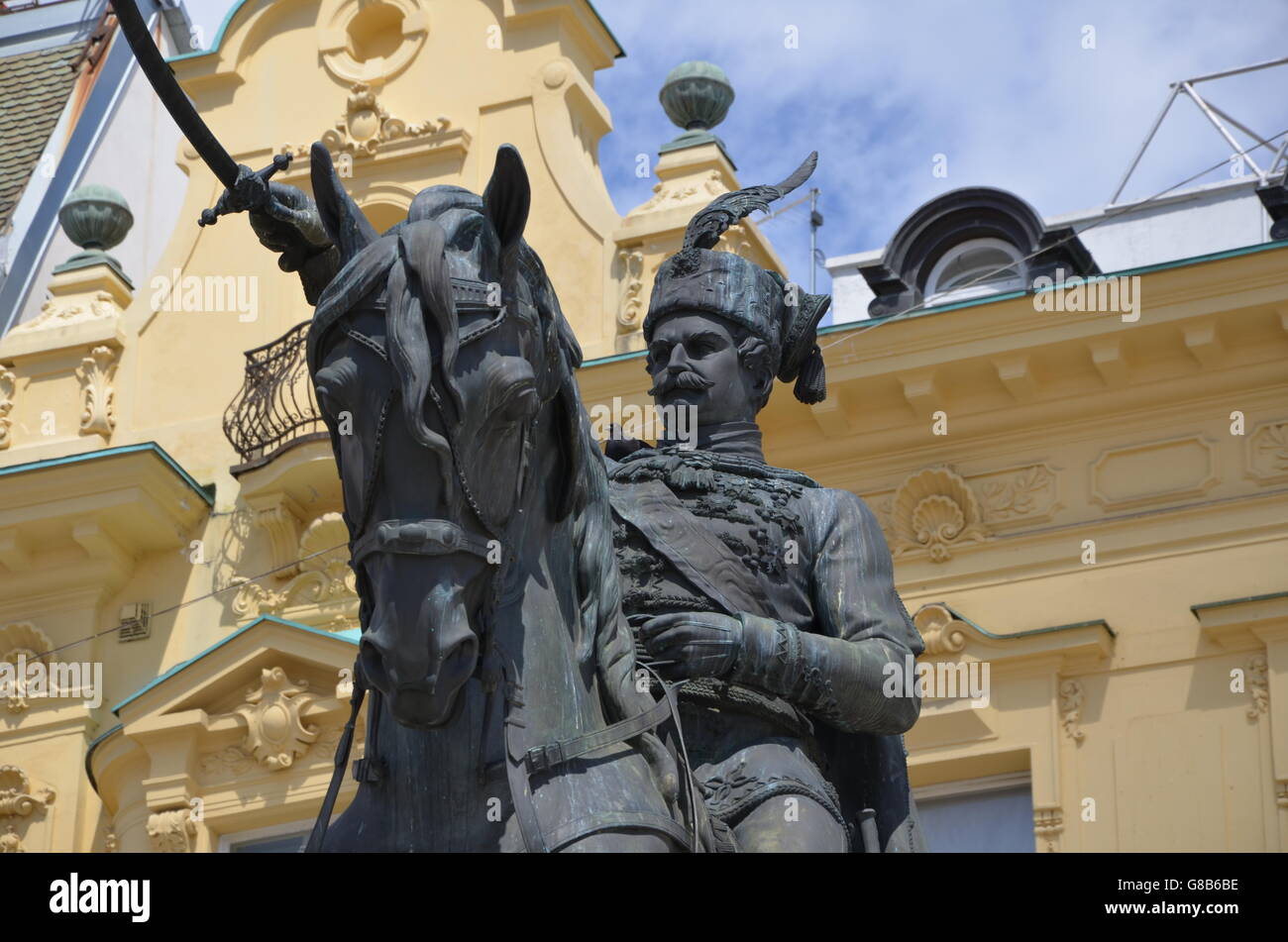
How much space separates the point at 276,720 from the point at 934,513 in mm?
4615

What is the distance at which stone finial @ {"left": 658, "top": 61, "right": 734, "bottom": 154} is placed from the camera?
22.6 m

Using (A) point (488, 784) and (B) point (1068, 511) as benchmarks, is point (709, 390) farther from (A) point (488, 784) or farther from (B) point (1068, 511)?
(B) point (1068, 511)

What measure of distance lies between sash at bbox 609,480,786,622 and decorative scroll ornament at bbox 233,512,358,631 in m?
14.4

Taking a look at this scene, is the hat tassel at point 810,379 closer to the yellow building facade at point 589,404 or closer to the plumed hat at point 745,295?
the plumed hat at point 745,295

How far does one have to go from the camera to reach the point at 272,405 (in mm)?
22438

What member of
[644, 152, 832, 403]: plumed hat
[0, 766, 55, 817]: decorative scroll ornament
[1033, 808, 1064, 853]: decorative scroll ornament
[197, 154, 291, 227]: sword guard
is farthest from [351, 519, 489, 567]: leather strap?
[0, 766, 55, 817]: decorative scroll ornament

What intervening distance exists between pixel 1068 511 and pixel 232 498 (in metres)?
5.99

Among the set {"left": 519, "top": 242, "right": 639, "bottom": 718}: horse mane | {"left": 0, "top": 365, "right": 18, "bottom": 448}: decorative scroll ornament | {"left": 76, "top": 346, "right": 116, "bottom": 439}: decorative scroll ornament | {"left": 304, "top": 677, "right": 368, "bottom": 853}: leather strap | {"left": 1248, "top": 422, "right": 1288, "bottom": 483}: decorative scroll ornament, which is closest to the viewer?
{"left": 304, "top": 677, "right": 368, "bottom": 853}: leather strap

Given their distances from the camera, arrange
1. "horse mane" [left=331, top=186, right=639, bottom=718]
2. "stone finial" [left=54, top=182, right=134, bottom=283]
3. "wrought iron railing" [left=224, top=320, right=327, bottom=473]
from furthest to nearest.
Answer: "stone finial" [left=54, top=182, right=134, bottom=283]
"wrought iron railing" [left=224, top=320, right=327, bottom=473]
"horse mane" [left=331, top=186, right=639, bottom=718]

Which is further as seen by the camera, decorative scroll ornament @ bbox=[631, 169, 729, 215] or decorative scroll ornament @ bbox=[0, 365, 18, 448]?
decorative scroll ornament @ bbox=[0, 365, 18, 448]

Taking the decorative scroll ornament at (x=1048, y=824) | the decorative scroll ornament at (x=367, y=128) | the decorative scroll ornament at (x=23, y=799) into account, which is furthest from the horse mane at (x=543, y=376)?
the decorative scroll ornament at (x=367, y=128)

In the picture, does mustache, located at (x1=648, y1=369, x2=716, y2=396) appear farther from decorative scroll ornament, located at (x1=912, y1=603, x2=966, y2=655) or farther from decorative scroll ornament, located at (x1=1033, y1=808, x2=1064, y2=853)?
decorative scroll ornament, located at (x1=912, y1=603, x2=966, y2=655)

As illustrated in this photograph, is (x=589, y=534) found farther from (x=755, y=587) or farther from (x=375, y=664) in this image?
(x=755, y=587)

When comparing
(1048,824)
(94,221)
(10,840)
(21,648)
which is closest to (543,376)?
(1048,824)
